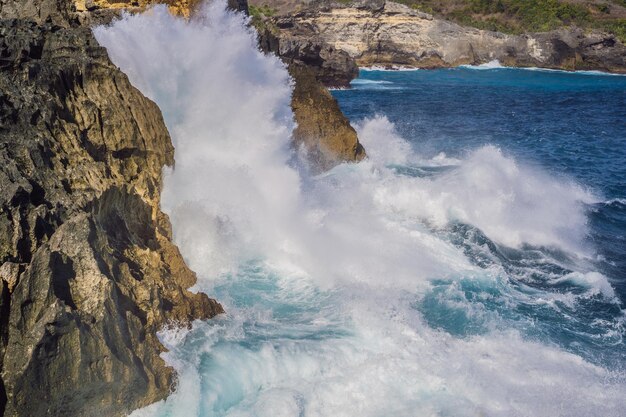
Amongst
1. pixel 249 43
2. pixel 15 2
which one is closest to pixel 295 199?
pixel 249 43

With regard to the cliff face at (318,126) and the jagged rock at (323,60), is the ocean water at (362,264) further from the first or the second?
the jagged rock at (323,60)

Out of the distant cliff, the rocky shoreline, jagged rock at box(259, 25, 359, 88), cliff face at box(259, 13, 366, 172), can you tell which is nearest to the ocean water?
cliff face at box(259, 13, 366, 172)

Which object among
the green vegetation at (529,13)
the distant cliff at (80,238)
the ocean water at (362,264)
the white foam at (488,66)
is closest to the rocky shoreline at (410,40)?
the white foam at (488,66)

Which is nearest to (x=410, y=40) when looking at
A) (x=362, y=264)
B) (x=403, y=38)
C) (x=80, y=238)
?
(x=403, y=38)

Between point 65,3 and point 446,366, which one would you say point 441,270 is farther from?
point 65,3

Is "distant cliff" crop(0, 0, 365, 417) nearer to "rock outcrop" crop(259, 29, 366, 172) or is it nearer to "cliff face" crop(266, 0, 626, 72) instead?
"rock outcrop" crop(259, 29, 366, 172)

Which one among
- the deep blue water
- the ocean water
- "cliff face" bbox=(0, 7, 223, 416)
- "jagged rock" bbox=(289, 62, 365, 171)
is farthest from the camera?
"jagged rock" bbox=(289, 62, 365, 171)
